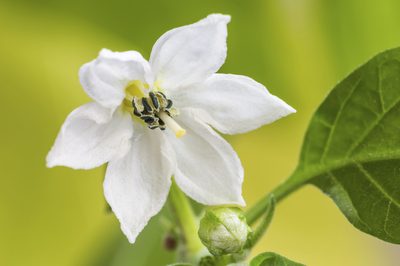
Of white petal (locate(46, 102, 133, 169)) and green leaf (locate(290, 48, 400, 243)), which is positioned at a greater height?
white petal (locate(46, 102, 133, 169))

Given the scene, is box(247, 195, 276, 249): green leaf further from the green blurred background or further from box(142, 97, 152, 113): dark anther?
the green blurred background

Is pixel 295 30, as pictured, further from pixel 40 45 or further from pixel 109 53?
pixel 109 53

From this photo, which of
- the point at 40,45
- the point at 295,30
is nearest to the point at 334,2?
the point at 295,30

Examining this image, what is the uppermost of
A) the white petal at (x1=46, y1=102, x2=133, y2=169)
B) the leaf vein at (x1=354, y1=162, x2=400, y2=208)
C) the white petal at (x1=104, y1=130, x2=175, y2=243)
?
the white petal at (x1=46, y1=102, x2=133, y2=169)

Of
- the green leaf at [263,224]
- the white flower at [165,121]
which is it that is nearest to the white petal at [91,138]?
the white flower at [165,121]

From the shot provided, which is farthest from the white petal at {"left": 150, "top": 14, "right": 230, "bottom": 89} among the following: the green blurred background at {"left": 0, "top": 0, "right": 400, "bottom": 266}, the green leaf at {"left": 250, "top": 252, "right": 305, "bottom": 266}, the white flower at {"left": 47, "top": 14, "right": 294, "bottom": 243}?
the green blurred background at {"left": 0, "top": 0, "right": 400, "bottom": 266}

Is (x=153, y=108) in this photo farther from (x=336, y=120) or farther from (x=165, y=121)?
(x=336, y=120)
